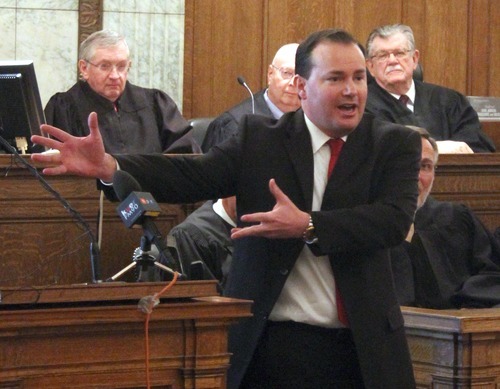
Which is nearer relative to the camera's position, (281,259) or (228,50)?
(281,259)

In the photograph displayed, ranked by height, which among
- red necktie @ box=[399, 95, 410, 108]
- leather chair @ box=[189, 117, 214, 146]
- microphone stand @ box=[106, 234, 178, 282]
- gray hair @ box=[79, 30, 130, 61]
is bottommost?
microphone stand @ box=[106, 234, 178, 282]

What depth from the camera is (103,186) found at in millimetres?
2830

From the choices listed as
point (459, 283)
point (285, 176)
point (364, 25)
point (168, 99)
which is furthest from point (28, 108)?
point (364, 25)

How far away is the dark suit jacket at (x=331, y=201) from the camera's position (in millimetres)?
2744

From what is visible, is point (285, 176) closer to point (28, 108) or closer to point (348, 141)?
point (348, 141)

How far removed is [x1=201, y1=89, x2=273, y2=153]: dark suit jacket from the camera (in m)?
6.00

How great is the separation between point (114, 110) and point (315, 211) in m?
3.38

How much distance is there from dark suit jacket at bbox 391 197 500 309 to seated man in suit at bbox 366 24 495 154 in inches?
69.1

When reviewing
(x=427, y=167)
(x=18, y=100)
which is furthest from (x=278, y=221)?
(x=18, y=100)

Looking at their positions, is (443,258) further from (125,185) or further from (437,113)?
(437,113)

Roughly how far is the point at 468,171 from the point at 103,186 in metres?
3.03

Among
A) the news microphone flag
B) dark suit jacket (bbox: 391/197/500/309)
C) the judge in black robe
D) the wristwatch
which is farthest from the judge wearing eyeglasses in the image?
the news microphone flag

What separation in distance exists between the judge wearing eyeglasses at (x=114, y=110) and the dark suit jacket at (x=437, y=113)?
3.72 ft

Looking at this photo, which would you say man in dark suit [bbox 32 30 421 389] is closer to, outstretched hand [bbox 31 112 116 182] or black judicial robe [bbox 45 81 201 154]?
outstretched hand [bbox 31 112 116 182]
